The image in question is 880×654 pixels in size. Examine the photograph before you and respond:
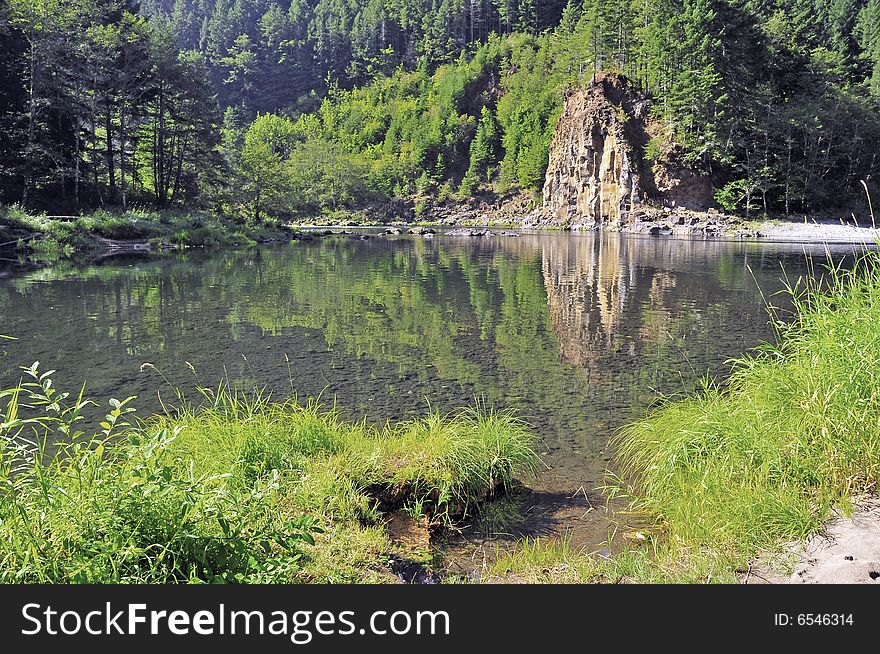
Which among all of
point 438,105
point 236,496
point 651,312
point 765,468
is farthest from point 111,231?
point 438,105

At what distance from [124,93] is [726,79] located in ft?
201

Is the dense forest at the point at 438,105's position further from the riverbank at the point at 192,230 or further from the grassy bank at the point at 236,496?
the grassy bank at the point at 236,496

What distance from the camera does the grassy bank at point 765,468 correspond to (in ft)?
14.6

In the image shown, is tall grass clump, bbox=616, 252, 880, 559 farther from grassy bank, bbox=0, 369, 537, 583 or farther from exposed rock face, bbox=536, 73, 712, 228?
exposed rock face, bbox=536, 73, 712, 228

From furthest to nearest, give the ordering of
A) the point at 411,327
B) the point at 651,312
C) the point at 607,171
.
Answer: the point at 607,171, the point at 651,312, the point at 411,327

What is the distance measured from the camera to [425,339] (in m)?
14.7

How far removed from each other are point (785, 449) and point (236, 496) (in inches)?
166

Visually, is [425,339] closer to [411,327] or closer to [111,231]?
[411,327]

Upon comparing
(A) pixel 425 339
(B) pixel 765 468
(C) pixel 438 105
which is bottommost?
(A) pixel 425 339

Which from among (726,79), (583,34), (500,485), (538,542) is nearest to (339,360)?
(500,485)

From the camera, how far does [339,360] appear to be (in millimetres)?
12500

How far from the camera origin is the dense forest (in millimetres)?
40969

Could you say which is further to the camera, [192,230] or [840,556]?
[192,230]

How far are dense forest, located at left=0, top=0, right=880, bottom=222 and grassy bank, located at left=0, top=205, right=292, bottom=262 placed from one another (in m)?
4.07
